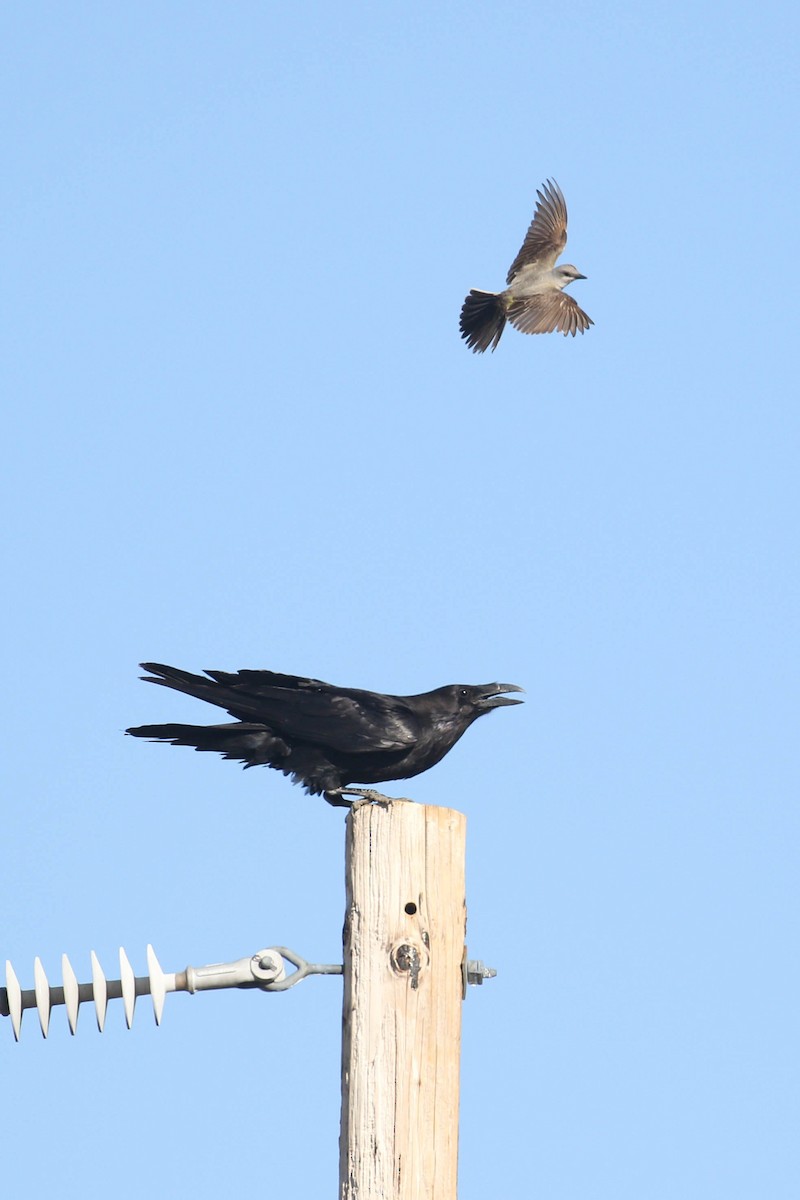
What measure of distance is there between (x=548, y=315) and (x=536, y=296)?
0.19 meters

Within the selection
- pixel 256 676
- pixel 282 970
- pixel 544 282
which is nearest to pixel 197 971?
pixel 282 970

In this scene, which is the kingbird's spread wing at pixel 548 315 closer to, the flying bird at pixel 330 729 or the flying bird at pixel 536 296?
the flying bird at pixel 536 296

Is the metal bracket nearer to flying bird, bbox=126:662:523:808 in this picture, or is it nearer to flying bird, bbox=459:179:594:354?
flying bird, bbox=126:662:523:808

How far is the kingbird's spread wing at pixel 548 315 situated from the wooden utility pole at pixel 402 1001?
10.0m

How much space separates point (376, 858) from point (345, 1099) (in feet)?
2.15

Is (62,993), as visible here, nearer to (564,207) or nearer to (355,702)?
(355,702)

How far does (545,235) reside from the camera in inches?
594

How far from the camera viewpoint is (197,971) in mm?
5188

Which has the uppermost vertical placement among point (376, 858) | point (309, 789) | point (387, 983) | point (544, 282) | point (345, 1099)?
point (544, 282)

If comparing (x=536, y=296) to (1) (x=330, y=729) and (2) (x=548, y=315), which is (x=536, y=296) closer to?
(2) (x=548, y=315)

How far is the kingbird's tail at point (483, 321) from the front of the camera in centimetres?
1470

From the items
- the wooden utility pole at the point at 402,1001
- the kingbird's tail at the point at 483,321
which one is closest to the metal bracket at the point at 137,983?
the wooden utility pole at the point at 402,1001

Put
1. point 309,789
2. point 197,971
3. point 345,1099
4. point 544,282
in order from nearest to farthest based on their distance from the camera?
point 345,1099
point 197,971
point 309,789
point 544,282

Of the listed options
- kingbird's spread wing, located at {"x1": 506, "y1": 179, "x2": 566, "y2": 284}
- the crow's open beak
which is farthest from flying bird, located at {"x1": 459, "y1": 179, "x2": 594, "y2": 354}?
the crow's open beak
